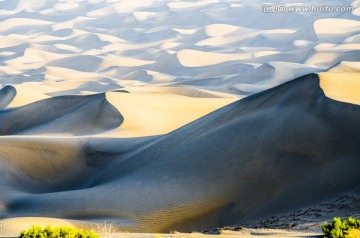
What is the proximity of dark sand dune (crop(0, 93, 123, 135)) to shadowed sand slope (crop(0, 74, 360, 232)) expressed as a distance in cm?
696

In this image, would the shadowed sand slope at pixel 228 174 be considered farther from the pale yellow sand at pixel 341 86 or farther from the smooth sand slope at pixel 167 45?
the smooth sand slope at pixel 167 45

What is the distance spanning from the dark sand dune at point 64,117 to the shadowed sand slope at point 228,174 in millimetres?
6958

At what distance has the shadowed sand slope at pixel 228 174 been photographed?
14391 mm

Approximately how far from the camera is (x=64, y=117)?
2866 cm

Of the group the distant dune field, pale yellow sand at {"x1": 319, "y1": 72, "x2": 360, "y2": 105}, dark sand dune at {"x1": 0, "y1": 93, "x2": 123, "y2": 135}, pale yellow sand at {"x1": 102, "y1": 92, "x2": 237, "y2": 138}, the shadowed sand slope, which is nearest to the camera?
the distant dune field

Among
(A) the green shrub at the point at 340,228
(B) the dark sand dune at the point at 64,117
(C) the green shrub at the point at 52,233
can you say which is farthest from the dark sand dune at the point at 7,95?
(A) the green shrub at the point at 340,228

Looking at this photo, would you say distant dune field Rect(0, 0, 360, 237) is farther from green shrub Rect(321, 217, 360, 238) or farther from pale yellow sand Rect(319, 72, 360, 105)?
green shrub Rect(321, 217, 360, 238)

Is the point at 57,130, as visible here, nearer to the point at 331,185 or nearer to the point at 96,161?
the point at 96,161

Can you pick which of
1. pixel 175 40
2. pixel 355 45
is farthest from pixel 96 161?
pixel 175 40

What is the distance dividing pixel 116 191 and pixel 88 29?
113301 mm

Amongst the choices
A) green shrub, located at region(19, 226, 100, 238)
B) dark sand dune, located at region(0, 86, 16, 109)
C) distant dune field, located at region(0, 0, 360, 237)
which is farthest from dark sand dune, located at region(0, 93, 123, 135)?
green shrub, located at region(19, 226, 100, 238)

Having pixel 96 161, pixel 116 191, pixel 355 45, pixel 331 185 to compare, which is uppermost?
pixel 331 185

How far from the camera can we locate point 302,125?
52.9 feet

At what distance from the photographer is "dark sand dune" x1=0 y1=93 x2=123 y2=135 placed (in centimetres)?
2700
